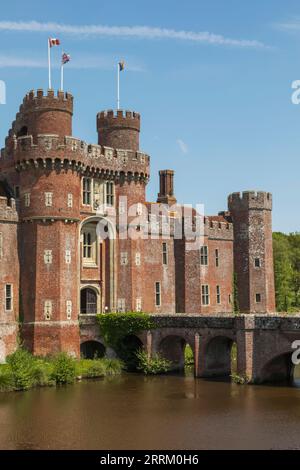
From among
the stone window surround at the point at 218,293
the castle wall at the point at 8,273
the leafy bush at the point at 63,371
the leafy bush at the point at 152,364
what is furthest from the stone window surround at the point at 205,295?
the leafy bush at the point at 63,371

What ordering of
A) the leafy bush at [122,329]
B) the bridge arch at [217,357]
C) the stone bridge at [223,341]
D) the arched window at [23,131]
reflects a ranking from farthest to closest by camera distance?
1. the arched window at [23,131]
2. the leafy bush at [122,329]
3. the bridge arch at [217,357]
4. the stone bridge at [223,341]

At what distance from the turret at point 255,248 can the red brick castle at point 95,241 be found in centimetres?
8

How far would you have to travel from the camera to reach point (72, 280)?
43688 millimetres

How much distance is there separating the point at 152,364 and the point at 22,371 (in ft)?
31.3

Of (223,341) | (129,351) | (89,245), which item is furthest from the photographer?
(89,245)

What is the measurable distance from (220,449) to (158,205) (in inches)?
1280

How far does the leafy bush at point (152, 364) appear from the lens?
4312 centimetres

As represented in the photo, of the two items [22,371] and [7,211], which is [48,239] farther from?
[22,371]

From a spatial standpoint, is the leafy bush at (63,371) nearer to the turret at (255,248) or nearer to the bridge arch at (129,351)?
the bridge arch at (129,351)

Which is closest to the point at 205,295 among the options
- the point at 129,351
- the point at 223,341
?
the point at 129,351

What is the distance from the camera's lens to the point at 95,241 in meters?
47.6

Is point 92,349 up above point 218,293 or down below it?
below
